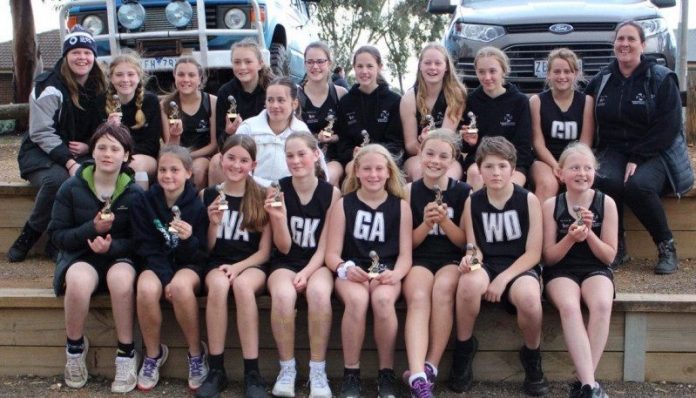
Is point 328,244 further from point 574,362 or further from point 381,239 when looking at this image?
point 574,362

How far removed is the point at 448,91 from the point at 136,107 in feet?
6.38

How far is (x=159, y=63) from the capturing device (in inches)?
292

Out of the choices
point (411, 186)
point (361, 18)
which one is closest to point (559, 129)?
point (411, 186)

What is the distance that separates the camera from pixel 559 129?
506cm

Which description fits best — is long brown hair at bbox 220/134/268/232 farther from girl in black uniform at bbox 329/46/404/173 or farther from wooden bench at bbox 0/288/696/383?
girl in black uniform at bbox 329/46/404/173

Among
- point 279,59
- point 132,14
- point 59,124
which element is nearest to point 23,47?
point 132,14

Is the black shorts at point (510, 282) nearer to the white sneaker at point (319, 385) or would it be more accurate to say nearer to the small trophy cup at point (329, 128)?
the white sneaker at point (319, 385)

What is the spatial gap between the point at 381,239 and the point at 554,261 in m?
0.83

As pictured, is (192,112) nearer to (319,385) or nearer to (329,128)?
(329,128)

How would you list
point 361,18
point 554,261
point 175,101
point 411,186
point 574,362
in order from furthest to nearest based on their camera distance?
point 361,18
point 175,101
point 411,186
point 554,261
point 574,362

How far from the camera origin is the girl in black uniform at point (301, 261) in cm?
384

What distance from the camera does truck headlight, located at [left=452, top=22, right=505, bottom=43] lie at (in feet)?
22.1

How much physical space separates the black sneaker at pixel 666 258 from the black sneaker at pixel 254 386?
2.43 meters

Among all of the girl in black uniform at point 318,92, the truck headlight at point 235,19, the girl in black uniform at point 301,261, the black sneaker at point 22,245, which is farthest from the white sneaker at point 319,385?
the truck headlight at point 235,19
